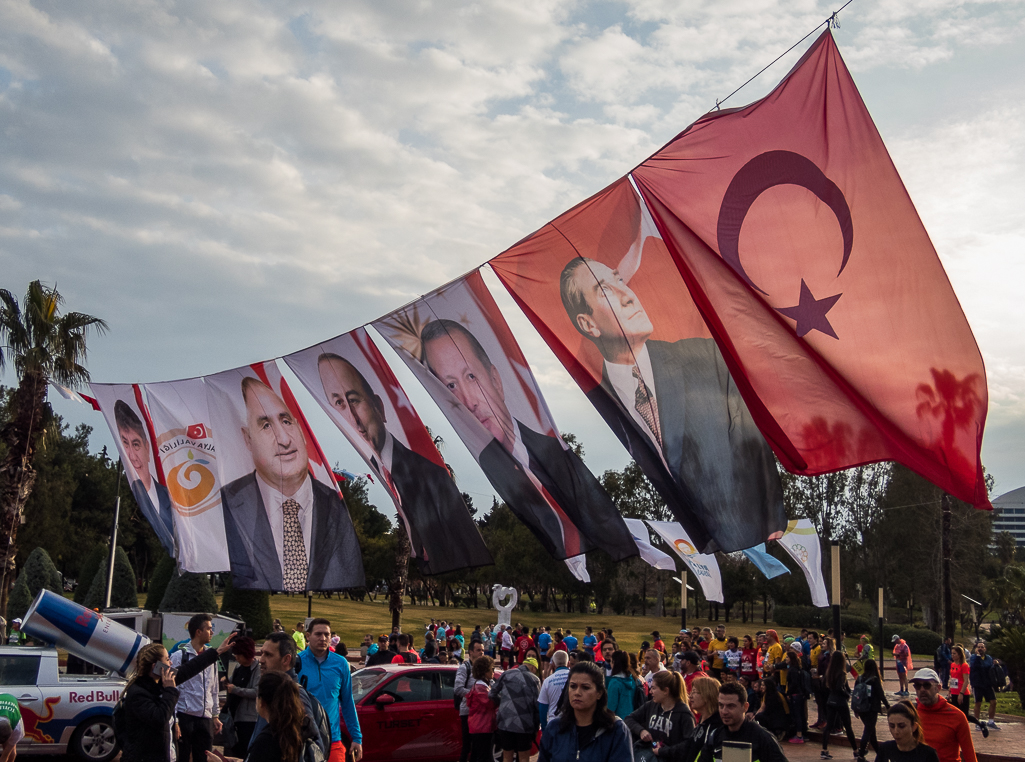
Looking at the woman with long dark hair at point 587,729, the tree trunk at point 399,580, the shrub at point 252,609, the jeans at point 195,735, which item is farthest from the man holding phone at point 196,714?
the shrub at point 252,609

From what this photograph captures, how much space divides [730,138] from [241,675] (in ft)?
20.9

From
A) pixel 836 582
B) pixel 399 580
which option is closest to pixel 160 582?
pixel 399 580

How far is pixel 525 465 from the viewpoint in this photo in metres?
10.2

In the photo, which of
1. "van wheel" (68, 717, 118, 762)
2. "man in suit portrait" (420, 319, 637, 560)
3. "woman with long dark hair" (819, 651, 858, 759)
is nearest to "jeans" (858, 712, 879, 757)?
"woman with long dark hair" (819, 651, 858, 759)

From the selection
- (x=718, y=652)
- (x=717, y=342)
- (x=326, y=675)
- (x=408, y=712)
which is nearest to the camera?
(x=326, y=675)

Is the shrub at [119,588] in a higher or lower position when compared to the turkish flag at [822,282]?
lower

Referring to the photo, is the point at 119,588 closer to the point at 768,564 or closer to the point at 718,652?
the point at 768,564

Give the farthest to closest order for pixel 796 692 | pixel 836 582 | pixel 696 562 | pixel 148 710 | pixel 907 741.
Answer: pixel 696 562
pixel 796 692
pixel 836 582
pixel 148 710
pixel 907 741

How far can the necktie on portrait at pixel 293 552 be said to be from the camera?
13.3m

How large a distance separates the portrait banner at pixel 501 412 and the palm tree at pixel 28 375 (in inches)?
734

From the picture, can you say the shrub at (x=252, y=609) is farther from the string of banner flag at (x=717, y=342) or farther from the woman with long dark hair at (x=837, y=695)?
the string of banner flag at (x=717, y=342)

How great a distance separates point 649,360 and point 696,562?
1590 centimetres

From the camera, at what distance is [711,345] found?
8734 mm

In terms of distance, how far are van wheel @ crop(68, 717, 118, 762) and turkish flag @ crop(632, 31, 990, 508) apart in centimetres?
962
